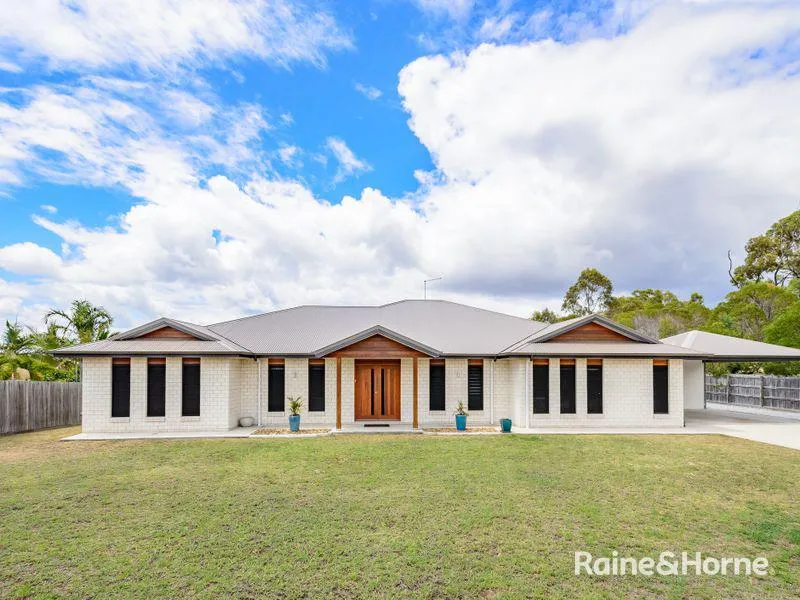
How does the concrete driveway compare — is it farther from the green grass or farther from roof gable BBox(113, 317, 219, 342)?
roof gable BBox(113, 317, 219, 342)

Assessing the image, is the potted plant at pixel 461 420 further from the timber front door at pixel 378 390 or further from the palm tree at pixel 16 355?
the palm tree at pixel 16 355

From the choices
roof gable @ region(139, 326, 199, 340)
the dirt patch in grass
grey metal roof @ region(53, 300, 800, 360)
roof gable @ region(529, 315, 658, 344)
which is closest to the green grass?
the dirt patch in grass

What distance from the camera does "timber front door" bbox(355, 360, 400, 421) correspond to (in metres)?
18.0

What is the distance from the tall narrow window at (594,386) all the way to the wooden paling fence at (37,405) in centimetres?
1977

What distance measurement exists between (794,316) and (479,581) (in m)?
27.0

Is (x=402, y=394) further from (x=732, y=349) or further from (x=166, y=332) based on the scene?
(x=732, y=349)

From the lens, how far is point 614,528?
7.00 metres

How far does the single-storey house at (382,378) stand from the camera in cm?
1611

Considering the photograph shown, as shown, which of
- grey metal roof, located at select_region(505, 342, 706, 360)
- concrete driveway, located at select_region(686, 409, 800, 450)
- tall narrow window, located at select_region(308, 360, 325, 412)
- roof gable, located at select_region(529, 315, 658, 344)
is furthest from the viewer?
tall narrow window, located at select_region(308, 360, 325, 412)

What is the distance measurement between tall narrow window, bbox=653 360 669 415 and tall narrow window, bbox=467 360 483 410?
6175mm

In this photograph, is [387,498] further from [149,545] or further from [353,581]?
[149,545]

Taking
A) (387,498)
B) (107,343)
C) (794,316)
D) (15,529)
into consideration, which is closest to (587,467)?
(387,498)

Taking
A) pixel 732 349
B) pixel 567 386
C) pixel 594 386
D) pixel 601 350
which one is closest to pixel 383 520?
pixel 567 386

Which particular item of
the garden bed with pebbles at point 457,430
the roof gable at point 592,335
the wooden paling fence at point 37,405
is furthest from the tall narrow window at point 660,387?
the wooden paling fence at point 37,405
